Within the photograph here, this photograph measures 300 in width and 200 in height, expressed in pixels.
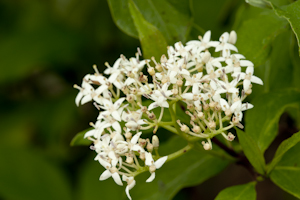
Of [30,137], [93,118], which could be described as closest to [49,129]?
[30,137]

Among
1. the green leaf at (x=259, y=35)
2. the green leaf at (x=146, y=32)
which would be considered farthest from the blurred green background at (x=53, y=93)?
the green leaf at (x=146, y=32)

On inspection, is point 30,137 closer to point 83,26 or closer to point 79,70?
point 79,70

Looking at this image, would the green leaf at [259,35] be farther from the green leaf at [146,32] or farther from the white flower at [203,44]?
Result: the green leaf at [146,32]

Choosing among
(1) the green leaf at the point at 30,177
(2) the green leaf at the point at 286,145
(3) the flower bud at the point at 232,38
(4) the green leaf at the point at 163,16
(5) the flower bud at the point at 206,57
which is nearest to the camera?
(2) the green leaf at the point at 286,145

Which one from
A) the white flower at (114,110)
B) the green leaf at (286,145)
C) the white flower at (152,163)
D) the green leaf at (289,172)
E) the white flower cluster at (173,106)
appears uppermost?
the white flower at (114,110)

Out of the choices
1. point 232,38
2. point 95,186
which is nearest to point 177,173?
point 232,38

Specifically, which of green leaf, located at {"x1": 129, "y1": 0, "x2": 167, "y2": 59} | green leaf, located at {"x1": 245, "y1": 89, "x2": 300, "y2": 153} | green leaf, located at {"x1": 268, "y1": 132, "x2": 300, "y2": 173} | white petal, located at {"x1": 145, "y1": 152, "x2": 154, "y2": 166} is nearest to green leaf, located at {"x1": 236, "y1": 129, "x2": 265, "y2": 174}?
green leaf, located at {"x1": 268, "y1": 132, "x2": 300, "y2": 173}

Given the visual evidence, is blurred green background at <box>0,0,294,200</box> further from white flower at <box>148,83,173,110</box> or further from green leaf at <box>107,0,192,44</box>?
white flower at <box>148,83,173,110</box>
